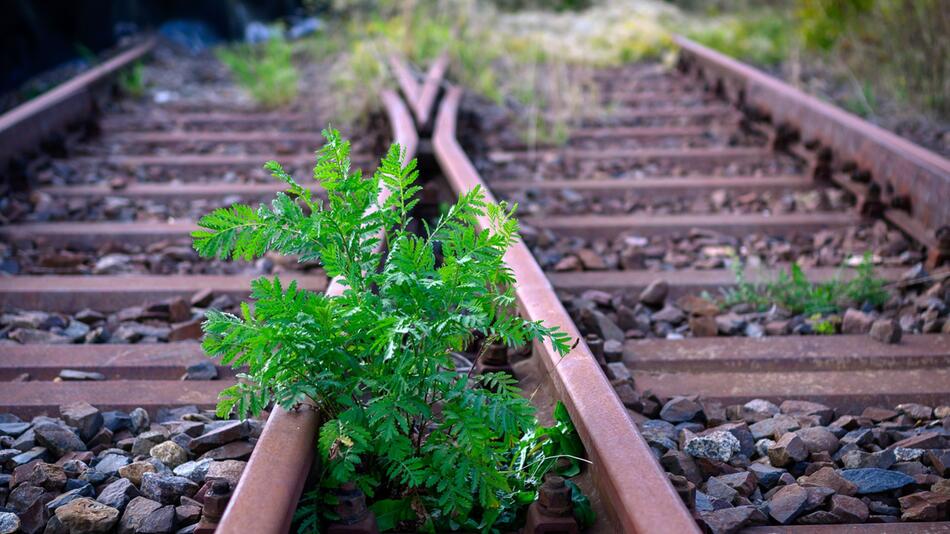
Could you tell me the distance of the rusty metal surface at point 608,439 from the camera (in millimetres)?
1646

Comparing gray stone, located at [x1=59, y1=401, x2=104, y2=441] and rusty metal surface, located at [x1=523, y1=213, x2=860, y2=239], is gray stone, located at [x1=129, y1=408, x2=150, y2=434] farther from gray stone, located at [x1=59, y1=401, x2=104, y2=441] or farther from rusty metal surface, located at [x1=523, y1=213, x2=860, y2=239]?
rusty metal surface, located at [x1=523, y1=213, x2=860, y2=239]

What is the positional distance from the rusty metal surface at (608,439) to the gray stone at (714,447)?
38 centimetres

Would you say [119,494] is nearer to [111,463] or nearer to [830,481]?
[111,463]

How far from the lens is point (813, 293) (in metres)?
3.52

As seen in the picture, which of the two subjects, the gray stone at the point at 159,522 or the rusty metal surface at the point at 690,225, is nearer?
the gray stone at the point at 159,522

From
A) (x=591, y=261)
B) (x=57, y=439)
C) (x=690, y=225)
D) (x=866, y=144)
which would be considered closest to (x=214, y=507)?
(x=57, y=439)

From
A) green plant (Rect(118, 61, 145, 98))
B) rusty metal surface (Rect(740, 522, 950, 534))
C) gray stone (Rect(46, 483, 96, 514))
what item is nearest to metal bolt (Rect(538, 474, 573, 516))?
rusty metal surface (Rect(740, 522, 950, 534))

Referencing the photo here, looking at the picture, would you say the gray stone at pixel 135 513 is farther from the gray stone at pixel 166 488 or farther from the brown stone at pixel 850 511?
the brown stone at pixel 850 511

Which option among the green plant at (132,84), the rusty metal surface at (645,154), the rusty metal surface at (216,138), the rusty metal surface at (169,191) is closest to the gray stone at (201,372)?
the rusty metal surface at (169,191)

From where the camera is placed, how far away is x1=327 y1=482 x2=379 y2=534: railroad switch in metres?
1.84

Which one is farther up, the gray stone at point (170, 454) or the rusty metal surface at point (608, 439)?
the rusty metal surface at point (608, 439)

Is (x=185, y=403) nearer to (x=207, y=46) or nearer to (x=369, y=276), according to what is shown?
(x=369, y=276)

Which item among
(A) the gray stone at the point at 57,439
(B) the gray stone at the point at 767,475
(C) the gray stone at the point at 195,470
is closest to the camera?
(C) the gray stone at the point at 195,470

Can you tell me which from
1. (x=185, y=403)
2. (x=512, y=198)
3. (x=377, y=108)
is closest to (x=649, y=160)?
(x=512, y=198)
